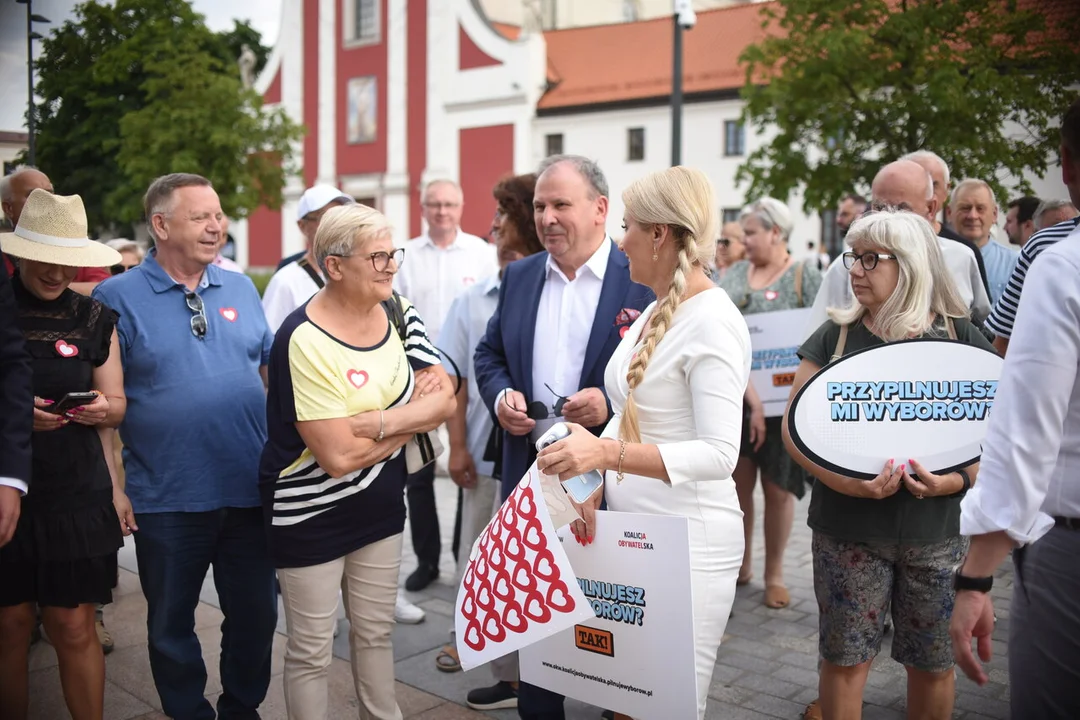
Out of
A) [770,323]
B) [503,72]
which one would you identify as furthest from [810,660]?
[503,72]

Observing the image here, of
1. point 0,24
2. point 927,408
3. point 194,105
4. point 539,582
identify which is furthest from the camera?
point 194,105

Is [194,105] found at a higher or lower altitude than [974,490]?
higher

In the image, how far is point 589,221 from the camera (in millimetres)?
3801

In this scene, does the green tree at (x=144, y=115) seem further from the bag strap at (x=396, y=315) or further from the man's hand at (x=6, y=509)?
the man's hand at (x=6, y=509)

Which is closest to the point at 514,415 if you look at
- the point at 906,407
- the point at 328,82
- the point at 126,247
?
the point at 906,407

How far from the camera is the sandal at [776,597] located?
5.45 metres

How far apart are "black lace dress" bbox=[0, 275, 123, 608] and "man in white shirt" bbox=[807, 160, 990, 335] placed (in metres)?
2.89

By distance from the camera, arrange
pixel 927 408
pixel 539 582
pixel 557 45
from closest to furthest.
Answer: pixel 539 582, pixel 927 408, pixel 557 45

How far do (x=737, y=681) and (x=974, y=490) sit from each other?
8.67ft

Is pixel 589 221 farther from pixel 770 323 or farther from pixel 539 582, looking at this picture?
pixel 770 323

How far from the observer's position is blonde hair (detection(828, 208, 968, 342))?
10.8 ft

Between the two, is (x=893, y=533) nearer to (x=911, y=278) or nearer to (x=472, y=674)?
(x=911, y=278)

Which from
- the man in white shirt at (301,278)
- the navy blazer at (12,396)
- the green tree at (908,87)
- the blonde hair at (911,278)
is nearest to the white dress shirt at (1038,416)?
the blonde hair at (911,278)

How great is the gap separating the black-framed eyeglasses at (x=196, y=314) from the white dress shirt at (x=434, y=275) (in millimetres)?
2695
